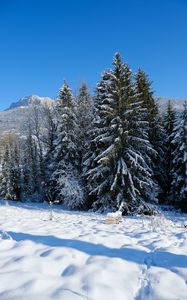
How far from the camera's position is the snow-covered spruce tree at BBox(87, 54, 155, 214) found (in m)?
20.5

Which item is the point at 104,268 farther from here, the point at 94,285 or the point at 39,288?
the point at 39,288

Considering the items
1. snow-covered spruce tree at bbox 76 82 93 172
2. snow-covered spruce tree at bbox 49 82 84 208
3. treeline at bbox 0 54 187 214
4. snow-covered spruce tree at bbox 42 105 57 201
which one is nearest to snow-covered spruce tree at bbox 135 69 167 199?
treeline at bbox 0 54 187 214

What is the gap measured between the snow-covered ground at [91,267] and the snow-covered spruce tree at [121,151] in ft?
43.0

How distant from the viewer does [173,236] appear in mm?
7680

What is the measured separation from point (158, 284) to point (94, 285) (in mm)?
970

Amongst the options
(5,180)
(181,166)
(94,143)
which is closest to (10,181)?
(5,180)

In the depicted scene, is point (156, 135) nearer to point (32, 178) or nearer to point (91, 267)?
point (32, 178)

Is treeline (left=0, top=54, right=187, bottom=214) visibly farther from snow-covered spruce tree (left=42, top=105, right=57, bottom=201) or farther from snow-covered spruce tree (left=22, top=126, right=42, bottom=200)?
snow-covered spruce tree (left=22, top=126, right=42, bottom=200)

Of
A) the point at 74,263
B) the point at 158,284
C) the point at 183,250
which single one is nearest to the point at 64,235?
the point at 74,263

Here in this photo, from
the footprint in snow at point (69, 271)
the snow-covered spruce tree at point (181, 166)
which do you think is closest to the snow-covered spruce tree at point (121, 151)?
the snow-covered spruce tree at point (181, 166)

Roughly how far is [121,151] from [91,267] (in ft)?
55.2

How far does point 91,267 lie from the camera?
4.86m

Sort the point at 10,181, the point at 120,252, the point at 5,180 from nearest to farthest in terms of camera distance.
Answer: the point at 120,252
the point at 10,181
the point at 5,180

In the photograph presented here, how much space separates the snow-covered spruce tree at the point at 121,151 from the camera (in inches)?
807
